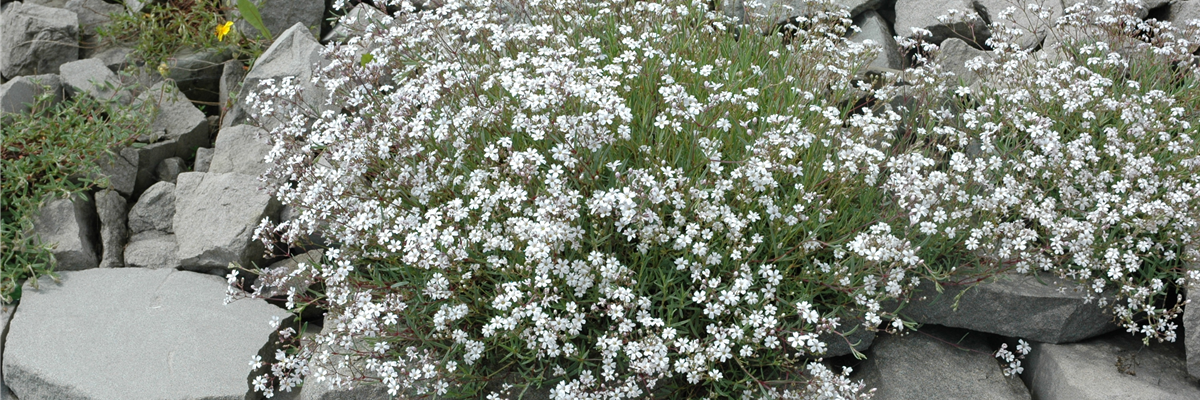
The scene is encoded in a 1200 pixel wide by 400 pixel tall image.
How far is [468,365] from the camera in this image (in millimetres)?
4051

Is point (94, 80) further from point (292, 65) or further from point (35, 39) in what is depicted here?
point (292, 65)

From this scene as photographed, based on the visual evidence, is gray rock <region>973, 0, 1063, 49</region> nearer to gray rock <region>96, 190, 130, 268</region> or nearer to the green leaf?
the green leaf

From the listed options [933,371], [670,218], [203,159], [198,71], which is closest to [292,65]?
[203,159]

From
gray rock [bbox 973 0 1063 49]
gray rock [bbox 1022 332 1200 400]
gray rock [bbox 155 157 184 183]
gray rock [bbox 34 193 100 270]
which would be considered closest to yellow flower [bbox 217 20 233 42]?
gray rock [bbox 155 157 184 183]

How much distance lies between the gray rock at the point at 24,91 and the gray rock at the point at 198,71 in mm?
828

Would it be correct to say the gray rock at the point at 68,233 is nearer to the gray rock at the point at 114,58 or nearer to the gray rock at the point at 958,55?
the gray rock at the point at 114,58

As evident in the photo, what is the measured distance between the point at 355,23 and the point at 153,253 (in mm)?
2286

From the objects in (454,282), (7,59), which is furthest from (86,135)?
(454,282)

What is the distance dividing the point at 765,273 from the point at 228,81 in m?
4.73

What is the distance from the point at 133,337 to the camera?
4.50 m

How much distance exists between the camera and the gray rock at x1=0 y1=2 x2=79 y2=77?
253 inches

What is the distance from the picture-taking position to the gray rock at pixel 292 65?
5879 mm

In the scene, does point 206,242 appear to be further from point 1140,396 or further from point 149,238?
point 1140,396

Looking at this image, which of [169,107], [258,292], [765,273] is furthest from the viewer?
[169,107]
